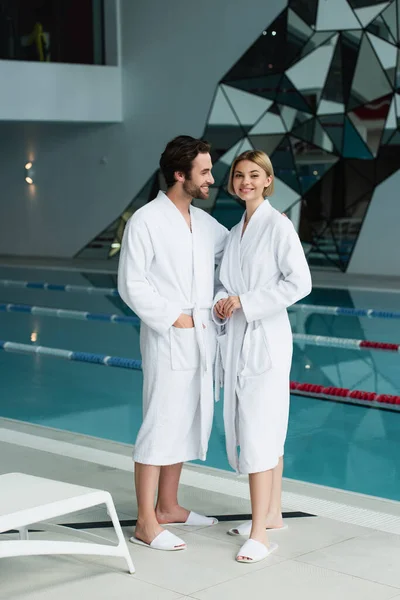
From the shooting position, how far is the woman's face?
3418mm

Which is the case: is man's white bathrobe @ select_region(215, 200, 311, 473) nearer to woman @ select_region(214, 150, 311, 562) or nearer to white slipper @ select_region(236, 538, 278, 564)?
woman @ select_region(214, 150, 311, 562)

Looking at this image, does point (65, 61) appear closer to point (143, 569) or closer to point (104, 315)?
point (104, 315)

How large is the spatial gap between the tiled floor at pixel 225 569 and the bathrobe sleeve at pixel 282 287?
0.85 metres

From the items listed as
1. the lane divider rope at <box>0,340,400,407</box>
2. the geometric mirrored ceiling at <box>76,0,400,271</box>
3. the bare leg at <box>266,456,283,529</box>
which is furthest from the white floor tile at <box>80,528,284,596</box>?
the geometric mirrored ceiling at <box>76,0,400,271</box>

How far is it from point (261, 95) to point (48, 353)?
830 centimetres

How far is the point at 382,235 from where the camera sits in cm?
1395

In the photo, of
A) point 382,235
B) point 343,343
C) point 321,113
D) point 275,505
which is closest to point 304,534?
point 275,505

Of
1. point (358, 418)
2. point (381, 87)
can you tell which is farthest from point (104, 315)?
point (381, 87)

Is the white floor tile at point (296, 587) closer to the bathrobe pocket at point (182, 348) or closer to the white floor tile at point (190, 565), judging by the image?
the white floor tile at point (190, 565)

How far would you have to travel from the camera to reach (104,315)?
1057 cm

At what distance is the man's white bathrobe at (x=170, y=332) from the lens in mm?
3414

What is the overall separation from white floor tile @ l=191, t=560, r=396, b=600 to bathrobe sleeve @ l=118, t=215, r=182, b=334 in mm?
948

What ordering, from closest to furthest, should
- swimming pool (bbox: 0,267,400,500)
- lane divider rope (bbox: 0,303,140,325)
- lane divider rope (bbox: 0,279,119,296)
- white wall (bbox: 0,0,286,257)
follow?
1. swimming pool (bbox: 0,267,400,500)
2. lane divider rope (bbox: 0,303,140,325)
3. lane divider rope (bbox: 0,279,119,296)
4. white wall (bbox: 0,0,286,257)

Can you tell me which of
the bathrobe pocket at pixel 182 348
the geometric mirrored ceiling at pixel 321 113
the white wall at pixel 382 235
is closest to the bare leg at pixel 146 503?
the bathrobe pocket at pixel 182 348
